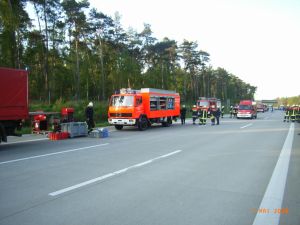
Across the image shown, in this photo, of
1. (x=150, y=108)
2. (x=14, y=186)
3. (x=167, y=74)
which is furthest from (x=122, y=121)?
(x=167, y=74)

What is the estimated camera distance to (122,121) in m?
19.7

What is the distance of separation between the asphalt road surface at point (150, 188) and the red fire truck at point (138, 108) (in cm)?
937

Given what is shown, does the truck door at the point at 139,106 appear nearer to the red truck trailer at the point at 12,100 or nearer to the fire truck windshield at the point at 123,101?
the fire truck windshield at the point at 123,101

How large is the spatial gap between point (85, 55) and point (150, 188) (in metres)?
52.6

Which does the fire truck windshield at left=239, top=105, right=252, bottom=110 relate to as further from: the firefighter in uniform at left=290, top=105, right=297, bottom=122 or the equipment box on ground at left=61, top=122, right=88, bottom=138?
the equipment box on ground at left=61, top=122, right=88, bottom=138

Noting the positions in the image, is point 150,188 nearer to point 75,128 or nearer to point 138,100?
point 75,128

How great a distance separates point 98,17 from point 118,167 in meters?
38.1

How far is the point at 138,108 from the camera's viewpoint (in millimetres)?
19781

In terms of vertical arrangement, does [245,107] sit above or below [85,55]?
below

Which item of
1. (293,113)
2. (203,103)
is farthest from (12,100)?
(203,103)

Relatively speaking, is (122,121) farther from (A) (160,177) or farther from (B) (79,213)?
(B) (79,213)

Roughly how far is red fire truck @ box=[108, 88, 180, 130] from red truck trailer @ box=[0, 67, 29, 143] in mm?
7970

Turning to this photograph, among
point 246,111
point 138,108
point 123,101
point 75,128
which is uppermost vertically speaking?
point 123,101

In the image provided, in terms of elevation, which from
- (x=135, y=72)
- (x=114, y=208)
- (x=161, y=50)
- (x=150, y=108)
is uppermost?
(x=161, y=50)
